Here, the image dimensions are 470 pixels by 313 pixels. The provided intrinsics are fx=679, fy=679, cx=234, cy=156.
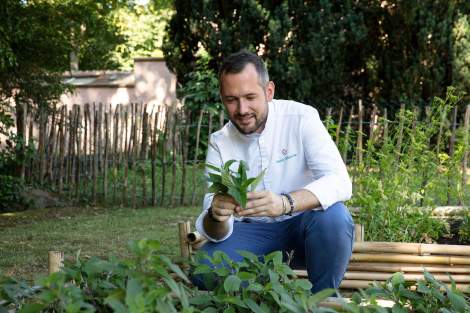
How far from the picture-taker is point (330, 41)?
36.0ft

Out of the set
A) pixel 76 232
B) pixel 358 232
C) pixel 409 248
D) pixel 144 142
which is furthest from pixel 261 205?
pixel 144 142

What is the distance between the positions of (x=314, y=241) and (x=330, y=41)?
8.68 meters

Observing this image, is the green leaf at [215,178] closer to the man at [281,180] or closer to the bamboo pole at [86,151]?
the man at [281,180]

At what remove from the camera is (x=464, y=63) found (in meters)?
10.8

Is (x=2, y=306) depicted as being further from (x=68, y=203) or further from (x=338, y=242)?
(x=68, y=203)

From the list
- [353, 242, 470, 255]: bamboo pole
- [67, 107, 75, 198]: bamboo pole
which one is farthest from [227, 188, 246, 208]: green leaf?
[67, 107, 75, 198]: bamboo pole

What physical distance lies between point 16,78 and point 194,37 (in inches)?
152

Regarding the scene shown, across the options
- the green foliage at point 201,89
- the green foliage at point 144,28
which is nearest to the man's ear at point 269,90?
the green foliage at point 201,89

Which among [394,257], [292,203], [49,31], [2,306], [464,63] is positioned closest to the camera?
[2,306]

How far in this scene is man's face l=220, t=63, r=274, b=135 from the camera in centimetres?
274

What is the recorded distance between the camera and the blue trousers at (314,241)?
8.59 feet

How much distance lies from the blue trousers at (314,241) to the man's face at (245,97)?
1.47ft

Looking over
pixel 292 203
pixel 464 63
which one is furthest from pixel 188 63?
pixel 292 203

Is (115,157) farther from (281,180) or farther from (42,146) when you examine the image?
(281,180)
